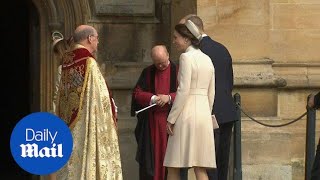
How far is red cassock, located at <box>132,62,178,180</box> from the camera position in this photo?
1273 centimetres

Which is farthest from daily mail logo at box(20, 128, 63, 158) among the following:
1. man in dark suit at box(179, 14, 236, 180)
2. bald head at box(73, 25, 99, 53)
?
man in dark suit at box(179, 14, 236, 180)

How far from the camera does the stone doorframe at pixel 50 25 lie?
14.6 metres

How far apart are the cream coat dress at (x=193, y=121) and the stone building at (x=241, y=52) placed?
2459 millimetres

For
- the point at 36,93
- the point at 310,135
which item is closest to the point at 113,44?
the point at 36,93

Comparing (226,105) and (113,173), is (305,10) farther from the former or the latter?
(113,173)

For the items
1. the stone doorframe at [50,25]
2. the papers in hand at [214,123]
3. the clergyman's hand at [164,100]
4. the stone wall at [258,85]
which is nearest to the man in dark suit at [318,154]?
the papers in hand at [214,123]

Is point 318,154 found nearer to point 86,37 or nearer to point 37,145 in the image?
point 86,37

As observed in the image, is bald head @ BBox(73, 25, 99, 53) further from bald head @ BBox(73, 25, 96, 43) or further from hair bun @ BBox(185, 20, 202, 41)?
hair bun @ BBox(185, 20, 202, 41)

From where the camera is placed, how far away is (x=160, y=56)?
1252cm

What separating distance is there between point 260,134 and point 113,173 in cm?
338

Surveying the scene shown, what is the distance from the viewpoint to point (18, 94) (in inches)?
841

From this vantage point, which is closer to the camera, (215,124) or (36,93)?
(215,124)

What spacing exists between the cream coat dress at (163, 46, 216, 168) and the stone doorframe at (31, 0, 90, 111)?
12.3 feet

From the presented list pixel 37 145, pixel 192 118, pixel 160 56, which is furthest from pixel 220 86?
pixel 37 145
